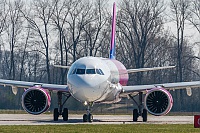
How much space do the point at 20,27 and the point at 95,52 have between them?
367 inches

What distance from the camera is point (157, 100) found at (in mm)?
44531

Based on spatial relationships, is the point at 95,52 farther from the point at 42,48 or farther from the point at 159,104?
the point at 159,104

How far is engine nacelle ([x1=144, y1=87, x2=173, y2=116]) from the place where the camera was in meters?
44.3

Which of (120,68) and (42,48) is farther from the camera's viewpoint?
(42,48)

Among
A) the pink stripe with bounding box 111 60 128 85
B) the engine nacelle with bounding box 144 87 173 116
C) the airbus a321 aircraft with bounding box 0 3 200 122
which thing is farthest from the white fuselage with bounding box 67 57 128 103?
the pink stripe with bounding box 111 60 128 85

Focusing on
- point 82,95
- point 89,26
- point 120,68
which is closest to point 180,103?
point 89,26

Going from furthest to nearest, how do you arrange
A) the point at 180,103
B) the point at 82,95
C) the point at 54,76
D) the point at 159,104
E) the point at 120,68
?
the point at 54,76
the point at 180,103
the point at 120,68
the point at 159,104
the point at 82,95

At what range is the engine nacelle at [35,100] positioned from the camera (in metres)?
44.5

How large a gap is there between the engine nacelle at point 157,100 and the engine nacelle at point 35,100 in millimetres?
5660

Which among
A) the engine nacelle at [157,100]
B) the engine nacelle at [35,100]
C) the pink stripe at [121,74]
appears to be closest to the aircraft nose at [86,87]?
the engine nacelle at [35,100]

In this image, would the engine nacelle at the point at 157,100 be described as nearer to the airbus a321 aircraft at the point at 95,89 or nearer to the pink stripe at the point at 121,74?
the airbus a321 aircraft at the point at 95,89

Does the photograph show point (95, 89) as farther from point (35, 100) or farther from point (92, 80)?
point (35, 100)

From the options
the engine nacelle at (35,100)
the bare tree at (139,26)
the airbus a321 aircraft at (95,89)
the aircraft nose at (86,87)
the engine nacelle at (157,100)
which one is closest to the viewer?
the aircraft nose at (86,87)

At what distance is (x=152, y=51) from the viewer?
89.6m
